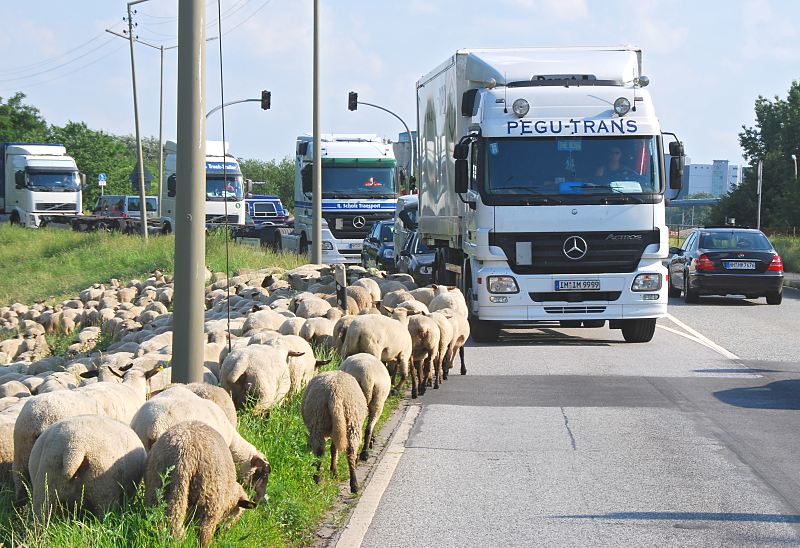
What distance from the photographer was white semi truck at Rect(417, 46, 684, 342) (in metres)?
16.9

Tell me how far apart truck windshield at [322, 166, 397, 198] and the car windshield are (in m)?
9.93

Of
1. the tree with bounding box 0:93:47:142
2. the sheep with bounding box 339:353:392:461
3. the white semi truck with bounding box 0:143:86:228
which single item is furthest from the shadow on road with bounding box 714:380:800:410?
the tree with bounding box 0:93:47:142

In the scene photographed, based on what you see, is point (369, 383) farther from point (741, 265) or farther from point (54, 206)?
point (54, 206)

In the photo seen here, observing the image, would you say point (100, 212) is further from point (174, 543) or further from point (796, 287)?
point (174, 543)

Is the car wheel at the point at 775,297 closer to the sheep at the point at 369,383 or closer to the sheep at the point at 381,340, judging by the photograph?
the sheep at the point at 381,340

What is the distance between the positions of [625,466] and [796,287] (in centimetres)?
2743

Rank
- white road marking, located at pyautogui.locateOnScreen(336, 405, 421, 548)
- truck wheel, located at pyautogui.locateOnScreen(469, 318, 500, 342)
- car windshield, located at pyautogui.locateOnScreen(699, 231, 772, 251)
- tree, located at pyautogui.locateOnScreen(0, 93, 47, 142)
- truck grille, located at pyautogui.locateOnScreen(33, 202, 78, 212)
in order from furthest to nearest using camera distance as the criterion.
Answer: tree, located at pyautogui.locateOnScreen(0, 93, 47, 142) < truck grille, located at pyautogui.locateOnScreen(33, 202, 78, 212) < car windshield, located at pyautogui.locateOnScreen(699, 231, 772, 251) < truck wheel, located at pyautogui.locateOnScreen(469, 318, 500, 342) < white road marking, located at pyautogui.locateOnScreen(336, 405, 421, 548)

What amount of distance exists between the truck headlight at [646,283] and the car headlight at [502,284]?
1714 millimetres

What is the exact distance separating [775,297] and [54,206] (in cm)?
3806

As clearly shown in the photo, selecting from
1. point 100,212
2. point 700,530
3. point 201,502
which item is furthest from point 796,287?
point 100,212

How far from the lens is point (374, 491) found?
817cm

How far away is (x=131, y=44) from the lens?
46.1m

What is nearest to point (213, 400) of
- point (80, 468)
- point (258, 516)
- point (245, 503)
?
point (258, 516)

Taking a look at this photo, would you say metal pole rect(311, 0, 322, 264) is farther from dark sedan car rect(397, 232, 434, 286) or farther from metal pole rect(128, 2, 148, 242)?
metal pole rect(128, 2, 148, 242)
